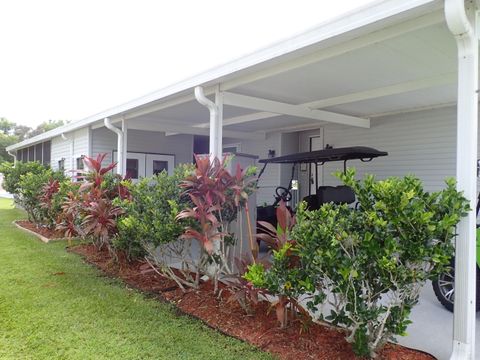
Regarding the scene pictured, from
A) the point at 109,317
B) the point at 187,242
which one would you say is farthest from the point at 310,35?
the point at 109,317

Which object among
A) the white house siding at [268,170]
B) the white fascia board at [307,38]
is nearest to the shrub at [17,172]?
the white house siding at [268,170]

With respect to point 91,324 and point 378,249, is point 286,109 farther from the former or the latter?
point 91,324

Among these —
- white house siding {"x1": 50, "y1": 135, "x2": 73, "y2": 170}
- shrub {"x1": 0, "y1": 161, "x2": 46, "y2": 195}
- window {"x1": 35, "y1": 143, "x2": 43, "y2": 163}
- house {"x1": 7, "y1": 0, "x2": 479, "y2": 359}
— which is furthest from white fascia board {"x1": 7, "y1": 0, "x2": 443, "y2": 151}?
window {"x1": 35, "y1": 143, "x2": 43, "y2": 163}

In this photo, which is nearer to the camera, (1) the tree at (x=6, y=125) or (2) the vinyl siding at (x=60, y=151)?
(2) the vinyl siding at (x=60, y=151)

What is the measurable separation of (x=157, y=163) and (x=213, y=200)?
8.28 metres

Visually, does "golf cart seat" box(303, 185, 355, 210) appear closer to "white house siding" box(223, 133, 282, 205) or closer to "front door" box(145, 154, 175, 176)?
"white house siding" box(223, 133, 282, 205)

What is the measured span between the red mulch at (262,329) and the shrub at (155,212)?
0.57 metres

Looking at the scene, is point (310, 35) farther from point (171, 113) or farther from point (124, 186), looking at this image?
point (171, 113)

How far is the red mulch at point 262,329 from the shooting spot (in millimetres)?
3059

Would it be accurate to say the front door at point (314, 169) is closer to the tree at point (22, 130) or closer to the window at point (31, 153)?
the window at point (31, 153)

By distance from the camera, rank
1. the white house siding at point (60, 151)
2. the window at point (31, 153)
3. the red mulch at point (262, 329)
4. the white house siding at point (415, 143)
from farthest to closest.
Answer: the window at point (31, 153), the white house siding at point (60, 151), the white house siding at point (415, 143), the red mulch at point (262, 329)

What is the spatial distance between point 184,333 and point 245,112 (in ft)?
17.7

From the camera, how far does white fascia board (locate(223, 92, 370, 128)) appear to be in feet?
18.6

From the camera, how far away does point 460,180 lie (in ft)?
9.09
